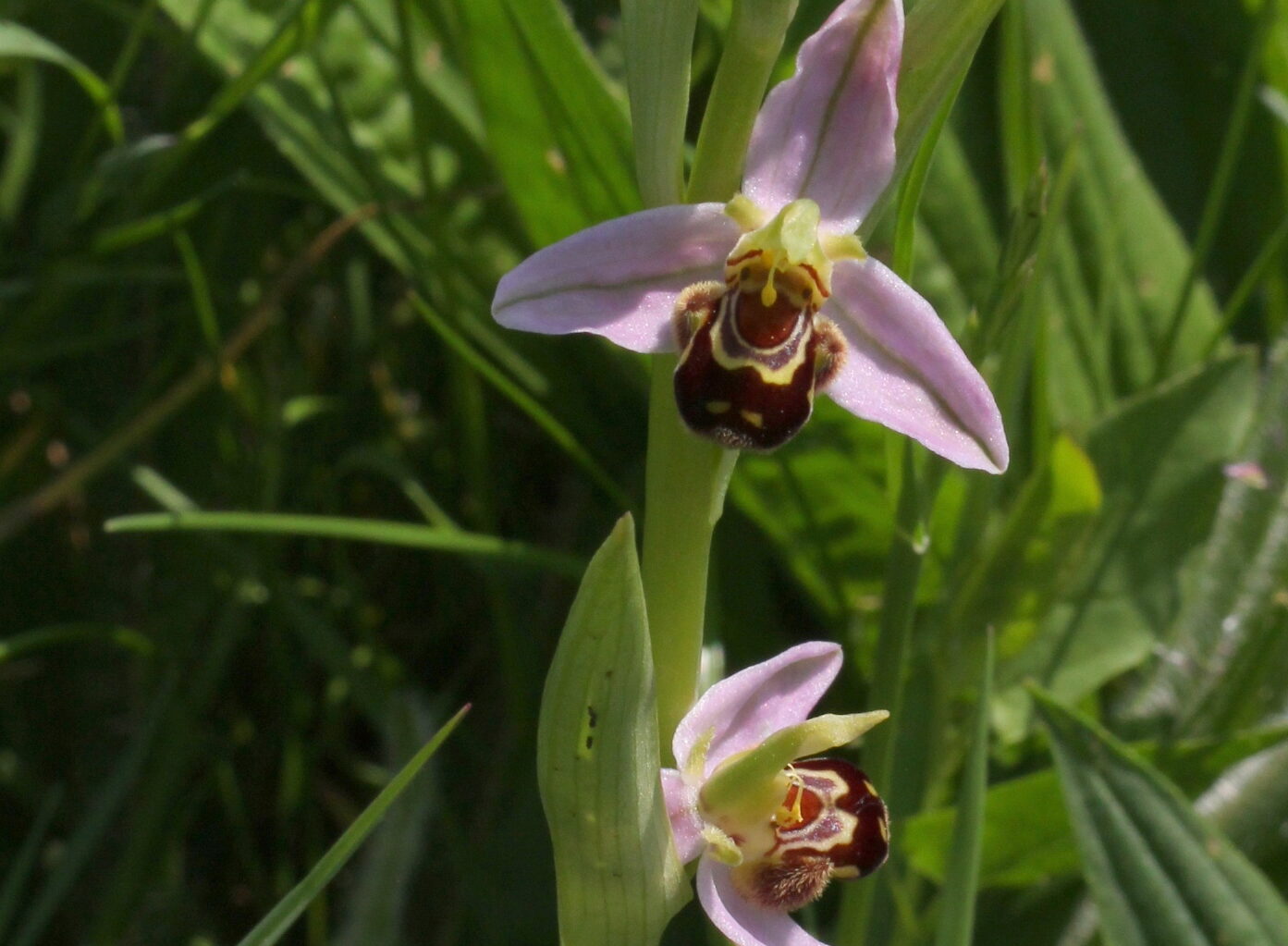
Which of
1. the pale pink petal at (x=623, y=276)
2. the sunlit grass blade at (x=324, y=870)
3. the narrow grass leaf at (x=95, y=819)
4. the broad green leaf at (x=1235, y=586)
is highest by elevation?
the pale pink petal at (x=623, y=276)

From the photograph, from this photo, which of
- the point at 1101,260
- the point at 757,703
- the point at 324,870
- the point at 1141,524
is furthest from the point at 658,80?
the point at 1101,260

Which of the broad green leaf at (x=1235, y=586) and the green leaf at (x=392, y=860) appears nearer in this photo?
the green leaf at (x=392, y=860)

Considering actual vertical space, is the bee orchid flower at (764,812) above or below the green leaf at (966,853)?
above

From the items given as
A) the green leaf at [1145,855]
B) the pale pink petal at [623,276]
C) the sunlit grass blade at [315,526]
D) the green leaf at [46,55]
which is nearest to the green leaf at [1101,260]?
the green leaf at [1145,855]

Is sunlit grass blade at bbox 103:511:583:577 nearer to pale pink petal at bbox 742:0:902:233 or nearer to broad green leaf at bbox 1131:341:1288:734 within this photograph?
pale pink petal at bbox 742:0:902:233

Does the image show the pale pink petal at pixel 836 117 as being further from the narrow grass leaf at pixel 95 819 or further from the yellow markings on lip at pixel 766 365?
the narrow grass leaf at pixel 95 819

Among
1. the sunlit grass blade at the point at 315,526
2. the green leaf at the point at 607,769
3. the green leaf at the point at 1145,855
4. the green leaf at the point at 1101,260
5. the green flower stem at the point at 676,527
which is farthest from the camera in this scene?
the green leaf at the point at 1101,260
